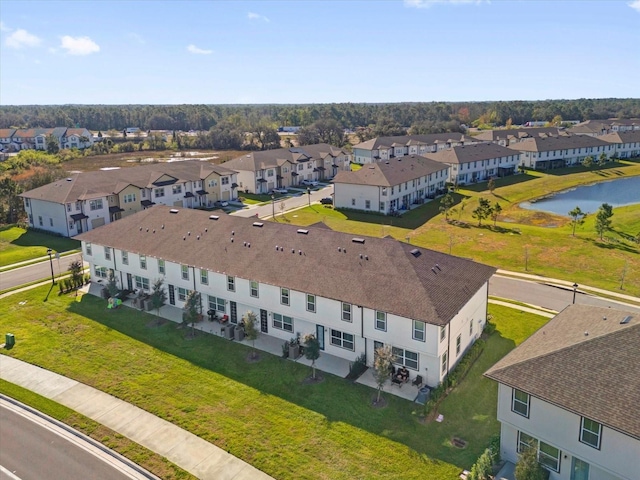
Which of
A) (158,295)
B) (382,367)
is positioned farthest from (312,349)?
(158,295)

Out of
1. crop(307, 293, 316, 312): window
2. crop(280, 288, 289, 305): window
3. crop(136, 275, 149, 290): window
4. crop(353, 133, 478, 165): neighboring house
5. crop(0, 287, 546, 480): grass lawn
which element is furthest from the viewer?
crop(353, 133, 478, 165): neighboring house

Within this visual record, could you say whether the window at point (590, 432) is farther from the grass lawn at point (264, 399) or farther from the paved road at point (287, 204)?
the paved road at point (287, 204)

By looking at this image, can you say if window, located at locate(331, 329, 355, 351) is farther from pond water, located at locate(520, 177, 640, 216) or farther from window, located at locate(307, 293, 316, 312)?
pond water, located at locate(520, 177, 640, 216)

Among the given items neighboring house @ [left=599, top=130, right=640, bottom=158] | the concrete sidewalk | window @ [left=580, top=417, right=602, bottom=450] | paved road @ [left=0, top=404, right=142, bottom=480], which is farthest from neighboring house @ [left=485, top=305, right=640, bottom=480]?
neighboring house @ [left=599, top=130, right=640, bottom=158]

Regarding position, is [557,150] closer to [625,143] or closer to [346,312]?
[625,143]

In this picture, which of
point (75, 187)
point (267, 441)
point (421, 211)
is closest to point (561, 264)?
point (421, 211)
